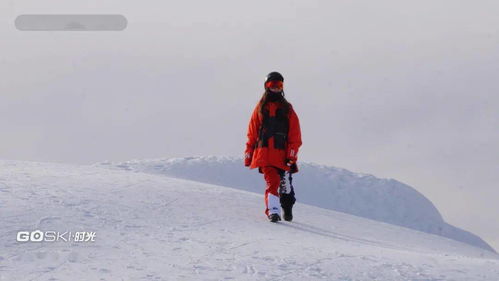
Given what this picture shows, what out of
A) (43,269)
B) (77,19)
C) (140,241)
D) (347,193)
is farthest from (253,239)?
(347,193)

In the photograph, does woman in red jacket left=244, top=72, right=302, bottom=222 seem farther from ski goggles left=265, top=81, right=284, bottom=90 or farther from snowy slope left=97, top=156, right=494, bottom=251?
snowy slope left=97, top=156, right=494, bottom=251

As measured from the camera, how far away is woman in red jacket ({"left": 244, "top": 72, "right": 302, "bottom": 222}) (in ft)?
24.8

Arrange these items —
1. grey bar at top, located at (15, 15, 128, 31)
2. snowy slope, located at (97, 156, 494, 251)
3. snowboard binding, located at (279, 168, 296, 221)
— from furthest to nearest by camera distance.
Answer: snowy slope, located at (97, 156, 494, 251) < snowboard binding, located at (279, 168, 296, 221) < grey bar at top, located at (15, 15, 128, 31)

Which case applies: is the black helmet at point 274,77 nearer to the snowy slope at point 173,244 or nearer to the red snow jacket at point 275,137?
the red snow jacket at point 275,137

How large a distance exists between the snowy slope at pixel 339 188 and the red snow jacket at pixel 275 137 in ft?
31.6

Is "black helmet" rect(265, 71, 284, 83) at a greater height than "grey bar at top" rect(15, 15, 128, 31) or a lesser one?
greater

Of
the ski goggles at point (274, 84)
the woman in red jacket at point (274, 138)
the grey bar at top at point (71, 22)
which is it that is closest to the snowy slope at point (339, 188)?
the woman in red jacket at point (274, 138)

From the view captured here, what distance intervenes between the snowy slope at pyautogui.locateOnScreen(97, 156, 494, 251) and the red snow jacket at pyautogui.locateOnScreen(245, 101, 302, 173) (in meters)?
9.62

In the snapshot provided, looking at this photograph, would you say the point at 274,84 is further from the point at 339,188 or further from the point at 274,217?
the point at 339,188

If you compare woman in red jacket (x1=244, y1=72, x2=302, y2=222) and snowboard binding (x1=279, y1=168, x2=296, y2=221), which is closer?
woman in red jacket (x1=244, y1=72, x2=302, y2=222)

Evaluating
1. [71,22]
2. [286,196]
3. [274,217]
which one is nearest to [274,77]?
[286,196]

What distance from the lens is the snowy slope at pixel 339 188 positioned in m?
18.7

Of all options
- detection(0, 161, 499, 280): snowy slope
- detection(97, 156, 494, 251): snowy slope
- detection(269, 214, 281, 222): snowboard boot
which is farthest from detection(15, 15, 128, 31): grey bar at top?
detection(97, 156, 494, 251): snowy slope

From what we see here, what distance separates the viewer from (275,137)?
299 inches
